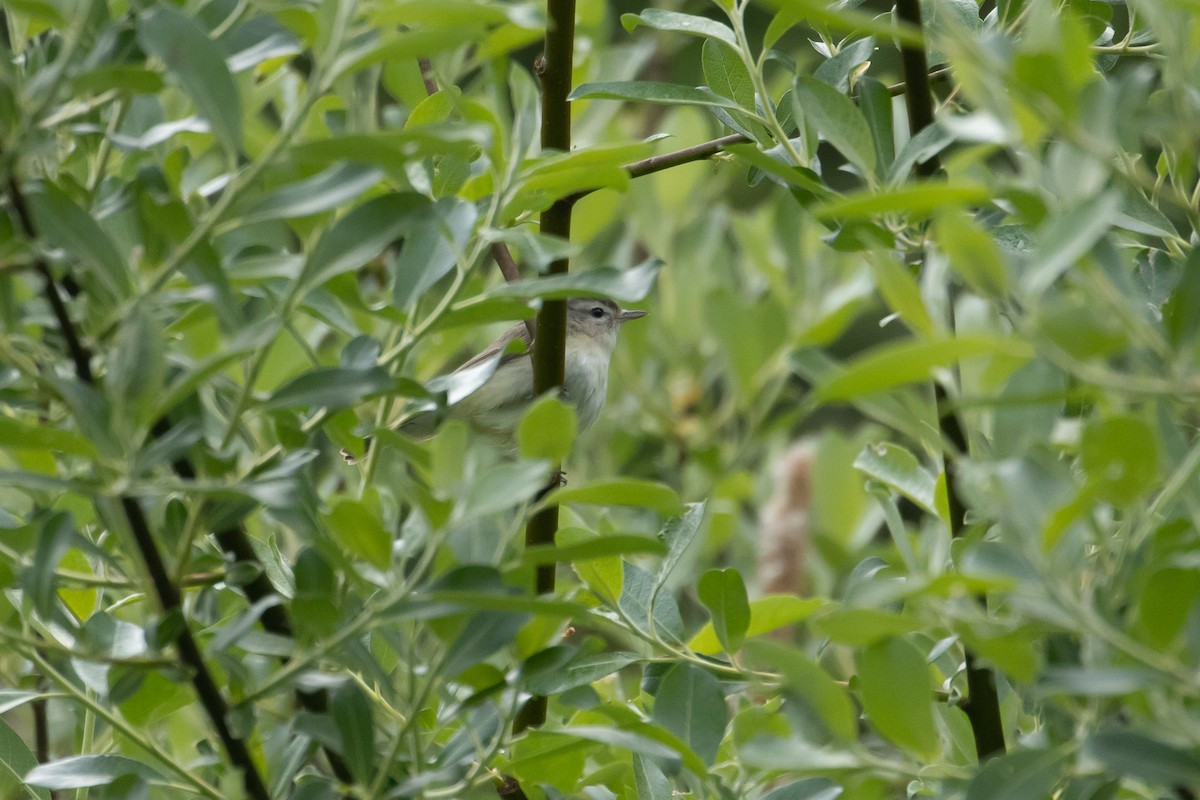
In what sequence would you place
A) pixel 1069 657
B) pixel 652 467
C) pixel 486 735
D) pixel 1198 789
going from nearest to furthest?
1. pixel 1198 789
2. pixel 1069 657
3. pixel 486 735
4. pixel 652 467

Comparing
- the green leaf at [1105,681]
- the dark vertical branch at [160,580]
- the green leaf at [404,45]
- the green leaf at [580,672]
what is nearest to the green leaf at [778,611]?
the green leaf at [580,672]

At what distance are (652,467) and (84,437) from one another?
91.6 inches

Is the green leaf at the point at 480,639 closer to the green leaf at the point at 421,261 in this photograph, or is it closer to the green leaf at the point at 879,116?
the green leaf at the point at 421,261

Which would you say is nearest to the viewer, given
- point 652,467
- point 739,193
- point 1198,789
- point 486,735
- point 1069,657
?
point 1198,789

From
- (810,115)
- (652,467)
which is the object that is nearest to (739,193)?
(652,467)

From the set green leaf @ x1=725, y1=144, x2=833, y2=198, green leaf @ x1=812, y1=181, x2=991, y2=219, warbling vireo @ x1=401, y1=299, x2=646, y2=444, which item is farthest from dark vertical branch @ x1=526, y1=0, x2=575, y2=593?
warbling vireo @ x1=401, y1=299, x2=646, y2=444

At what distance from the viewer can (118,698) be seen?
1.12m

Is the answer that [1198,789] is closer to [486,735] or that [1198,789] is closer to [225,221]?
[486,735]

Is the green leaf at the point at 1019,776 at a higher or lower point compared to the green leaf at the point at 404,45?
lower

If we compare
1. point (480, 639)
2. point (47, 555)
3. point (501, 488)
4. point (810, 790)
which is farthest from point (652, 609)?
point (47, 555)

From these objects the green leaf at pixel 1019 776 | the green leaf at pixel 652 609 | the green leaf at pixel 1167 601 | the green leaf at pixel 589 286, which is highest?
the green leaf at pixel 589 286

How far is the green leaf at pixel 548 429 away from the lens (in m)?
1.01

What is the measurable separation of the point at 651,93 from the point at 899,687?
771 millimetres

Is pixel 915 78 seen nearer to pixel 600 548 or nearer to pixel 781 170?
pixel 781 170
